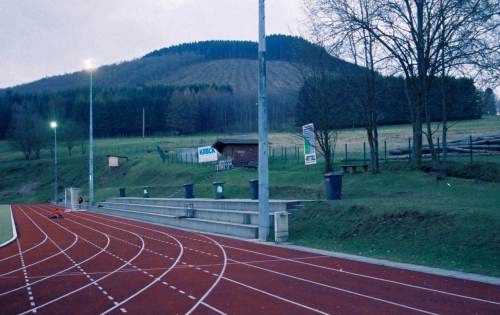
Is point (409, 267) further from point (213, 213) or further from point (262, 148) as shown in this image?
point (213, 213)

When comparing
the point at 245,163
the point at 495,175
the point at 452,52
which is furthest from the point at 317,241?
the point at 245,163

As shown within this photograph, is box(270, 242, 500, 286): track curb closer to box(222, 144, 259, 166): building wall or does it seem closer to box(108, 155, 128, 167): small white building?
box(222, 144, 259, 166): building wall

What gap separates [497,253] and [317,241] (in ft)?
24.5

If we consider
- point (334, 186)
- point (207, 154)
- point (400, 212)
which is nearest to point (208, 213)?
point (334, 186)

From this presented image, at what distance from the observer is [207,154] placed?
52.0m

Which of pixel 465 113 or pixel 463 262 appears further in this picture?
pixel 465 113

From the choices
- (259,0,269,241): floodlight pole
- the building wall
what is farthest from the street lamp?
the building wall

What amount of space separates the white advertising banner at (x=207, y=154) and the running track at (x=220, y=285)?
3049 centimetres

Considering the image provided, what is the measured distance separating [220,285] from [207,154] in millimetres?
39430

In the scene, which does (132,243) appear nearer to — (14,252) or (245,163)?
(14,252)

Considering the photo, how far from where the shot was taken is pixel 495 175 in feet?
80.0

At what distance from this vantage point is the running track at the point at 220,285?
1033 cm

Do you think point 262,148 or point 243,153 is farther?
point 243,153

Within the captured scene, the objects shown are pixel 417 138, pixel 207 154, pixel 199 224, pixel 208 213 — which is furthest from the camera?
pixel 207 154
